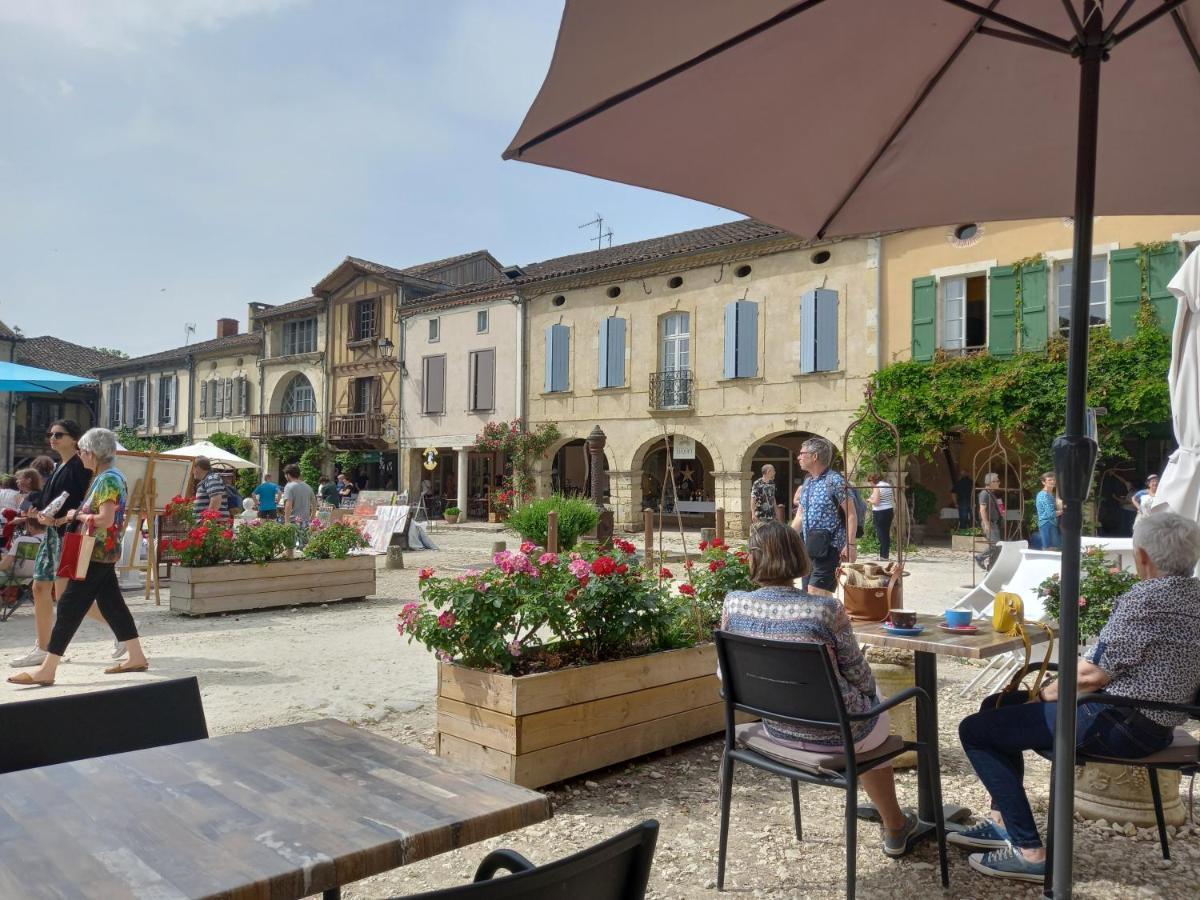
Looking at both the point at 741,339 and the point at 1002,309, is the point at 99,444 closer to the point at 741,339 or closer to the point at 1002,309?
the point at 1002,309

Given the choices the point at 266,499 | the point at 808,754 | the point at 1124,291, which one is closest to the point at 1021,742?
the point at 808,754

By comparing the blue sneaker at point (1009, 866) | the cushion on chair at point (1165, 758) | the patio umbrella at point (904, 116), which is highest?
the patio umbrella at point (904, 116)

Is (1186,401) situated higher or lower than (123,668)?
higher

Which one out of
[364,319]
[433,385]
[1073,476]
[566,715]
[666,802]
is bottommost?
[666,802]

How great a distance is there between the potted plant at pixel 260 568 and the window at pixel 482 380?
1489cm

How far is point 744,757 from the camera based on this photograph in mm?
2943

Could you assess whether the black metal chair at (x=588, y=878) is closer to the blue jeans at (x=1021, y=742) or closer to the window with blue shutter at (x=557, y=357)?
the blue jeans at (x=1021, y=742)

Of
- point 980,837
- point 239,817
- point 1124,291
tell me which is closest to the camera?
point 239,817

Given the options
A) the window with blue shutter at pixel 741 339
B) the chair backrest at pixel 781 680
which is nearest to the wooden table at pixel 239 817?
the chair backrest at pixel 781 680

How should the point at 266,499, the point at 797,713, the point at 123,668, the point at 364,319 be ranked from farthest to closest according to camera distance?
the point at 364,319 < the point at 266,499 < the point at 123,668 < the point at 797,713

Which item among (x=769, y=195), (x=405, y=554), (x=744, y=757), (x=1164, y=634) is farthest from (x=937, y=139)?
(x=405, y=554)

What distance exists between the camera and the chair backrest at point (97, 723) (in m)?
2.04

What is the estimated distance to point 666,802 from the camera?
3.62 meters

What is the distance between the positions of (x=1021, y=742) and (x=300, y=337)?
30.0 metres
